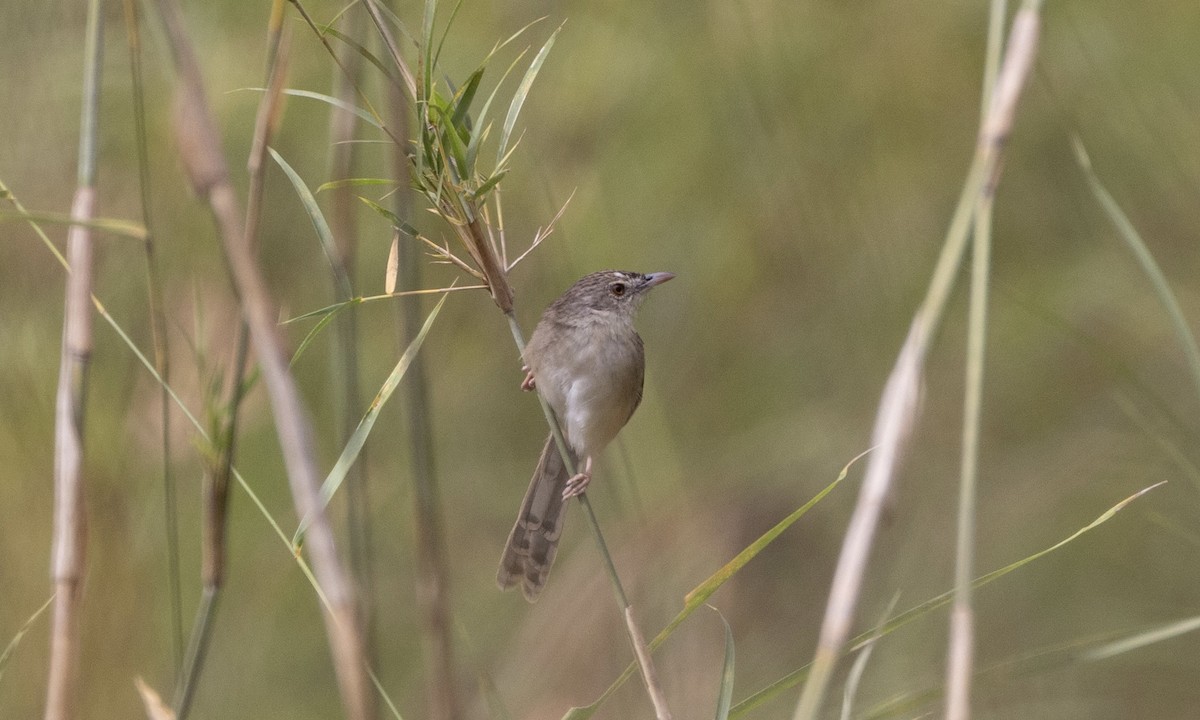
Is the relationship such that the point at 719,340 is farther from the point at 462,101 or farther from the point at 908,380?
the point at 908,380

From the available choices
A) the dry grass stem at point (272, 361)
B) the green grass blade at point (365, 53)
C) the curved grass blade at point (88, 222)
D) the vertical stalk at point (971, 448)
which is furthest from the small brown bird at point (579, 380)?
the dry grass stem at point (272, 361)

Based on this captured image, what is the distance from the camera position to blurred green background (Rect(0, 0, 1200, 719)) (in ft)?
14.4

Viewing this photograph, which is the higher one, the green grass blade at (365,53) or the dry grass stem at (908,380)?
the green grass blade at (365,53)

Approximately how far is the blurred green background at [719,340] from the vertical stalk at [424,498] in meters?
2.04

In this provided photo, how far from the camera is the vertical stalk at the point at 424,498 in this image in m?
2.05

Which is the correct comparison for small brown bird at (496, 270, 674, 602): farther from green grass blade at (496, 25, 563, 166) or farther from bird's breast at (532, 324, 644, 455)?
green grass blade at (496, 25, 563, 166)

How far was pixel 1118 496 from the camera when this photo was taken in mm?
5074

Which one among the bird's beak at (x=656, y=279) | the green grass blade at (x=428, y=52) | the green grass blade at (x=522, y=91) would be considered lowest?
the bird's beak at (x=656, y=279)

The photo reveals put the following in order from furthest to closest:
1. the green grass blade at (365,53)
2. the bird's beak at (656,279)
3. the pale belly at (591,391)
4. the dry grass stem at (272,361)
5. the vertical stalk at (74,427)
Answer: the bird's beak at (656,279), the pale belly at (591,391), the green grass blade at (365,53), the vertical stalk at (74,427), the dry grass stem at (272,361)

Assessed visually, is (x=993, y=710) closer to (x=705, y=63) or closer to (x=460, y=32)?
(x=705, y=63)

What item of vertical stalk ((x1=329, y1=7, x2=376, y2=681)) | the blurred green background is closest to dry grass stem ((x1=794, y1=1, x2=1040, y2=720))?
vertical stalk ((x1=329, y1=7, x2=376, y2=681))

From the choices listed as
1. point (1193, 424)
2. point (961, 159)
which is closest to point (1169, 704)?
point (1193, 424)

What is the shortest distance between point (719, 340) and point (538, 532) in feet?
5.87

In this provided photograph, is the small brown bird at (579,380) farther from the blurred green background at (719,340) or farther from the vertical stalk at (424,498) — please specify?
the vertical stalk at (424,498)
